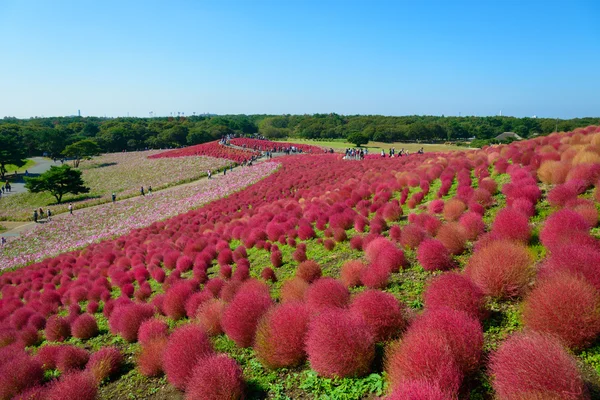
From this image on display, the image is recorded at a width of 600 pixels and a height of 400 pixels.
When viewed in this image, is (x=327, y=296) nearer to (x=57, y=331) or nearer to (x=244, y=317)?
(x=244, y=317)

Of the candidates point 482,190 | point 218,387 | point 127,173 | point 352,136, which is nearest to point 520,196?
point 482,190

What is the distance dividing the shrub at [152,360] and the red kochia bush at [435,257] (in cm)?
606

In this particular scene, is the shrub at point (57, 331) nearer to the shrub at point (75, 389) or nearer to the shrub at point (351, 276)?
the shrub at point (75, 389)

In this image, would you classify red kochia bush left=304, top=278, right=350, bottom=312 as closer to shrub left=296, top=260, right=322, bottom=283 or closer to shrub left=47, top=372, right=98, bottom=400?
shrub left=296, top=260, right=322, bottom=283

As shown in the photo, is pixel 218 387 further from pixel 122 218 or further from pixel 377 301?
pixel 122 218

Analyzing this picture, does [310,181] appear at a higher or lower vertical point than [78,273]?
higher

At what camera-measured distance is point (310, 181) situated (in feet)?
97.9

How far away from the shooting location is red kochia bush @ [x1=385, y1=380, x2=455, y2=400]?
3246 millimetres

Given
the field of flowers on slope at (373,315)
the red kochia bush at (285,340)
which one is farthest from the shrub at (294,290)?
the red kochia bush at (285,340)

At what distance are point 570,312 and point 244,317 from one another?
5.30m

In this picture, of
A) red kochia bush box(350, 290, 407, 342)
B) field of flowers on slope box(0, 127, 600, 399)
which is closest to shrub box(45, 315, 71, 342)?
field of flowers on slope box(0, 127, 600, 399)

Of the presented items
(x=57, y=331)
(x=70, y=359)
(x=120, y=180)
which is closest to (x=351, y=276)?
(x=70, y=359)

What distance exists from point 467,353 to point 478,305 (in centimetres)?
141

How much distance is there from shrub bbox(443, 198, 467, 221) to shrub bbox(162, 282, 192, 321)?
8.65m
